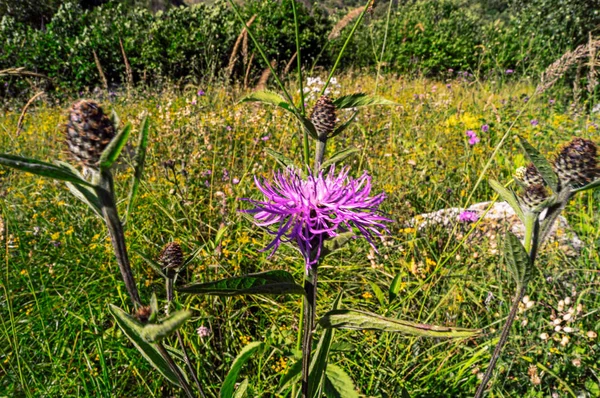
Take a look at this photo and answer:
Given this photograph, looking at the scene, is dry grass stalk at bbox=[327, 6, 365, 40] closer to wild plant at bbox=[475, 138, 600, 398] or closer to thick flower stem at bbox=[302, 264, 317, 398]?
wild plant at bbox=[475, 138, 600, 398]

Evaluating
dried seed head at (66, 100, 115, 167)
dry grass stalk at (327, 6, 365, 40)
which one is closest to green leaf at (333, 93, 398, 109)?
dried seed head at (66, 100, 115, 167)

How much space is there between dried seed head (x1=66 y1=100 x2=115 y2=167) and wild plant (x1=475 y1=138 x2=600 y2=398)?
2.31ft

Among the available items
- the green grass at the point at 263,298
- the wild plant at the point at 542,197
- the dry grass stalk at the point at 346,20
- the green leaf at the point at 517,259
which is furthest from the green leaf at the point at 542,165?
the dry grass stalk at the point at 346,20

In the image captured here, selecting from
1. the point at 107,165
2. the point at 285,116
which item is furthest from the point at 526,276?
the point at 285,116

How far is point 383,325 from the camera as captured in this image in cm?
59

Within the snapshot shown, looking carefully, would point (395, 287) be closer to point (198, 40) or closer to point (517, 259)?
point (517, 259)

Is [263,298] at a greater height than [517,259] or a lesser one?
lesser

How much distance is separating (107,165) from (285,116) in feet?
9.20

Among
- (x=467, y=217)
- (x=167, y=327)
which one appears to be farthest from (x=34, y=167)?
(x=467, y=217)

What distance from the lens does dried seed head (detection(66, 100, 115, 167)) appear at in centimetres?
60

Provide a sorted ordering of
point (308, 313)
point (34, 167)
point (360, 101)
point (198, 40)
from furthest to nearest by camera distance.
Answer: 1. point (198, 40)
2. point (360, 101)
3. point (308, 313)
4. point (34, 167)

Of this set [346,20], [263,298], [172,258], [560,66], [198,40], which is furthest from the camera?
[198,40]

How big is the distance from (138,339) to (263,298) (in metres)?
1.24

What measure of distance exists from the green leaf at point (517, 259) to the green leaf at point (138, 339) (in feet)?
1.98
